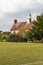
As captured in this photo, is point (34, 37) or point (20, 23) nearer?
point (34, 37)

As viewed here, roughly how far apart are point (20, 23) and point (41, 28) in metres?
46.4

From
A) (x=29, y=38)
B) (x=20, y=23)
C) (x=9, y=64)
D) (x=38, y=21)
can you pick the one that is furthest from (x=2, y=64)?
(x=20, y=23)

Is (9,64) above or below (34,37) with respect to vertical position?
above

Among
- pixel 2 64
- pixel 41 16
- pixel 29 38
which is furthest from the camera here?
pixel 41 16

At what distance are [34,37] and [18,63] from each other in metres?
49.9

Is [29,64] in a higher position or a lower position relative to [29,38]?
higher

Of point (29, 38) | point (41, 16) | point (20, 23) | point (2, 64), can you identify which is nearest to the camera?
point (2, 64)

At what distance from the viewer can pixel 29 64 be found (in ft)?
50.2

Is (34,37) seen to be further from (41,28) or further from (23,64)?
(23,64)

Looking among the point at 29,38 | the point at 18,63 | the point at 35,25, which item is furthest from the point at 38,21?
the point at 18,63

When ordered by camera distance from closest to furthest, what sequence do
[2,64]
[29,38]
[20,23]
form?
[2,64]
[29,38]
[20,23]

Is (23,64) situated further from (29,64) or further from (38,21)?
(38,21)

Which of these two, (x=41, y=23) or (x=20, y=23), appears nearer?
(x=41, y=23)

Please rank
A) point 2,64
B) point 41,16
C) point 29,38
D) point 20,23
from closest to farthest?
point 2,64 → point 29,38 → point 41,16 → point 20,23
